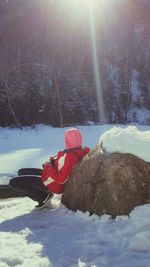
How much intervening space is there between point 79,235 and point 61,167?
138cm

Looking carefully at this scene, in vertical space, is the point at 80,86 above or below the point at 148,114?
above

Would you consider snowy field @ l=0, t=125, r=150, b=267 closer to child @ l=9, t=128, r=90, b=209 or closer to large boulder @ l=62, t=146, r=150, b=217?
large boulder @ l=62, t=146, r=150, b=217

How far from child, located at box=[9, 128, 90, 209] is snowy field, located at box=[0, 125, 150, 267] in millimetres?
221

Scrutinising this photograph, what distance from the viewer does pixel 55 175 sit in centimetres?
607

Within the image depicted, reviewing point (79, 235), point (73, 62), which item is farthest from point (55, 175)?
point (73, 62)

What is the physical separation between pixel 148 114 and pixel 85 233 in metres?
32.1

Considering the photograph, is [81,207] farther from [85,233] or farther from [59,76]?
[59,76]

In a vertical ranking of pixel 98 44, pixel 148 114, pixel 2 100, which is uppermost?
pixel 98 44

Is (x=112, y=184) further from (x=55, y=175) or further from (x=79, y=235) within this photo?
(x=55, y=175)

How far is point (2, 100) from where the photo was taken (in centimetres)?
3044

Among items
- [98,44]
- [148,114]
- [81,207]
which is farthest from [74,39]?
[81,207]

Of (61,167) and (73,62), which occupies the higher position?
(73,62)

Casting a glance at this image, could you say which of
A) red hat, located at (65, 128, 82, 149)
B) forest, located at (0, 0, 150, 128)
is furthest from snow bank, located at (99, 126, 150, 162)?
forest, located at (0, 0, 150, 128)

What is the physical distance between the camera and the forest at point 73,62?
104ft
